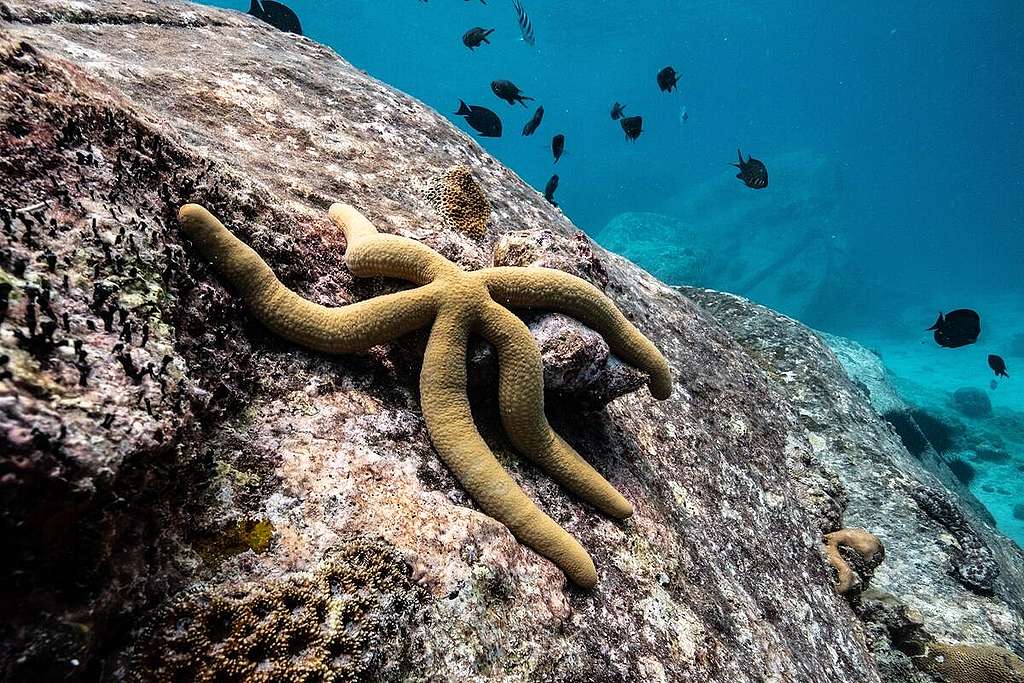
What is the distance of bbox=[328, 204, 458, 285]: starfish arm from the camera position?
7.86 feet

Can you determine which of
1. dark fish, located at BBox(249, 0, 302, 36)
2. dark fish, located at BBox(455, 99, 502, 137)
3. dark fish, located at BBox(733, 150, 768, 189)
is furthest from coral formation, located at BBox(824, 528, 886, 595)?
dark fish, located at BBox(249, 0, 302, 36)

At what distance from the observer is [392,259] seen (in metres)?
2.41

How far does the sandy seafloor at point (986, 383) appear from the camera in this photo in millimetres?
19109

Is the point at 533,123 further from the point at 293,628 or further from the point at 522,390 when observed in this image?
the point at 293,628

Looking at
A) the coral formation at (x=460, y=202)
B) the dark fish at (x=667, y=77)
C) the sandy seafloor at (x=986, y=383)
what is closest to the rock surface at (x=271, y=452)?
the coral formation at (x=460, y=202)

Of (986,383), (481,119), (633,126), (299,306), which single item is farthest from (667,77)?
(986,383)

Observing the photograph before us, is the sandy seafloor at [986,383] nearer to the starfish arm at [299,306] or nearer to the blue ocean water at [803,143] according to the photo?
the blue ocean water at [803,143]

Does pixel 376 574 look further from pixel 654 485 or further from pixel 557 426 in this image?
pixel 654 485

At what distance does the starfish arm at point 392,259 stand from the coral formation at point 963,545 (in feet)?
20.7

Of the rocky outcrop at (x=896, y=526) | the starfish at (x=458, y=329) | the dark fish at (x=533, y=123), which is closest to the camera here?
the starfish at (x=458, y=329)

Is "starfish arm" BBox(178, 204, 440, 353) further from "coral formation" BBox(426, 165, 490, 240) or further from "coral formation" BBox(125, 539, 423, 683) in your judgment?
"coral formation" BBox(426, 165, 490, 240)

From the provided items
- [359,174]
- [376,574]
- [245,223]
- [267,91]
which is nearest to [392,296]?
[245,223]

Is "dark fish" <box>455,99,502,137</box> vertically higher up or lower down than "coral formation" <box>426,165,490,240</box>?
higher up

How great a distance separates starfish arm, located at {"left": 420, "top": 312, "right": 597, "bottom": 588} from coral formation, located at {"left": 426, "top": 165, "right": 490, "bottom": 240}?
4.15 ft
